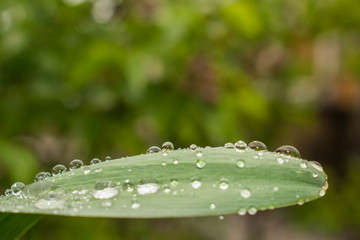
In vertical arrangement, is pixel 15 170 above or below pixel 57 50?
below

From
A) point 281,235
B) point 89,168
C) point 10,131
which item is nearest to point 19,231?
point 89,168

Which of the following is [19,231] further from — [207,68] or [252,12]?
[252,12]

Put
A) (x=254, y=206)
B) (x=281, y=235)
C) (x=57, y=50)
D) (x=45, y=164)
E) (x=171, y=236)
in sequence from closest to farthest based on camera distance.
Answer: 1. (x=254, y=206)
2. (x=57, y=50)
3. (x=45, y=164)
4. (x=171, y=236)
5. (x=281, y=235)

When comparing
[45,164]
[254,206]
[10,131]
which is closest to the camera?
[254,206]

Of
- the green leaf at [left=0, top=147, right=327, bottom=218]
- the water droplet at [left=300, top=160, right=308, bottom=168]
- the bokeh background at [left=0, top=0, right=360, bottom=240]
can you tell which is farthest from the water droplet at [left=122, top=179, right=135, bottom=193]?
the bokeh background at [left=0, top=0, right=360, bottom=240]

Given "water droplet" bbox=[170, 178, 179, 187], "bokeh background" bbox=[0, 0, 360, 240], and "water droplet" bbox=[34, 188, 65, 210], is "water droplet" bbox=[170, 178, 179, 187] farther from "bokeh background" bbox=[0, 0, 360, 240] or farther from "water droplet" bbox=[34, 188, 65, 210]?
"bokeh background" bbox=[0, 0, 360, 240]

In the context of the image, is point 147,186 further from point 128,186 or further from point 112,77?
point 112,77

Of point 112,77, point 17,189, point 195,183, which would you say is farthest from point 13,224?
point 112,77
